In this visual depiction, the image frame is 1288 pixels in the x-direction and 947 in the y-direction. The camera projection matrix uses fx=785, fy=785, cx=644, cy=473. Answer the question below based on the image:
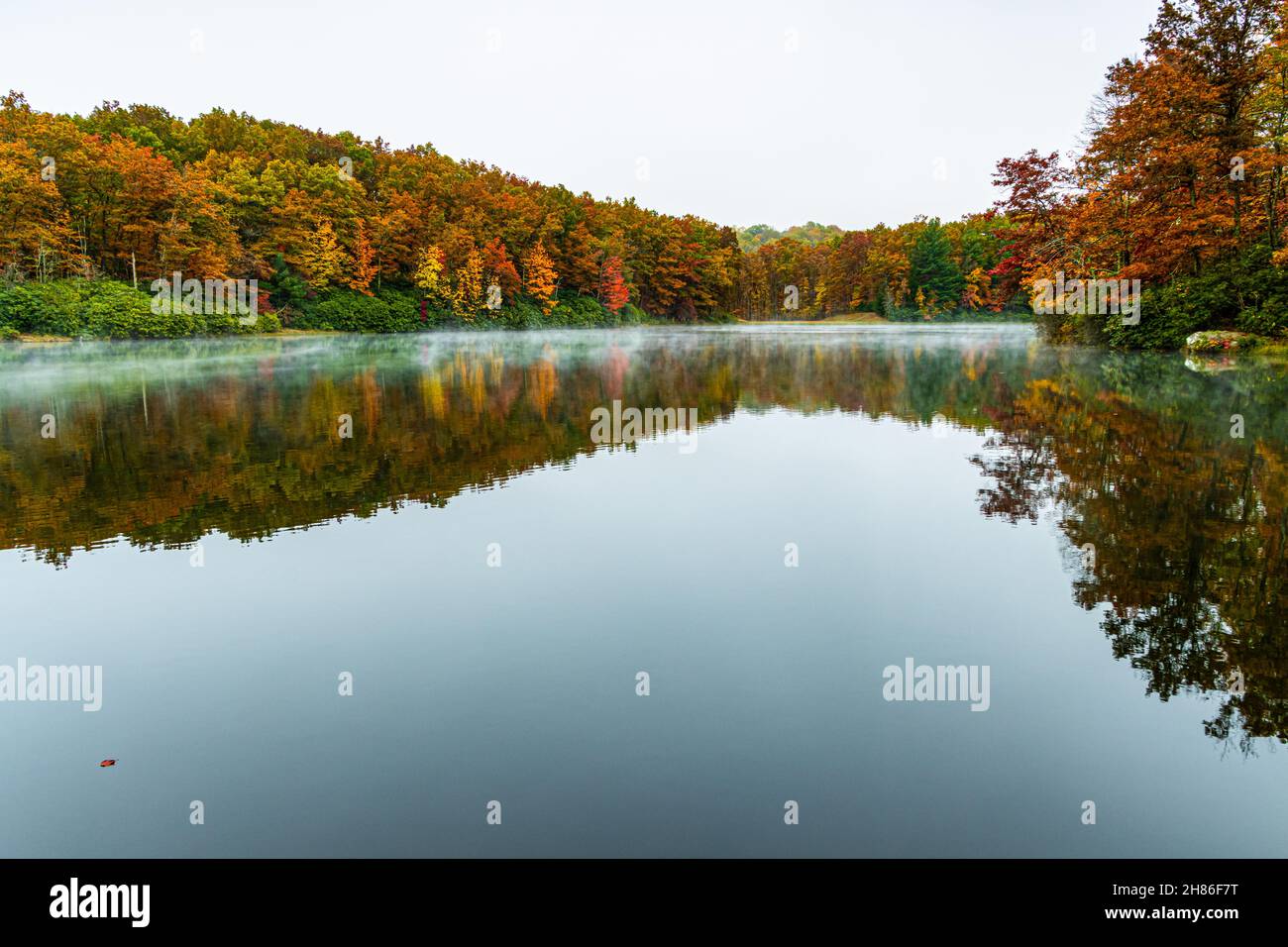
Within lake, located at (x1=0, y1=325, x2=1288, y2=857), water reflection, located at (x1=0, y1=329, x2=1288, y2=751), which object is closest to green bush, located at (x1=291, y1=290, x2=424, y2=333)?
water reflection, located at (x1=0, y1=329, x2=1288, y2=751)

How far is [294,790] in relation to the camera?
12.8ft

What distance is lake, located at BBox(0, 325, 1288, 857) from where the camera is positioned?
3.69 meters

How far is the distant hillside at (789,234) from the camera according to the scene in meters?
158

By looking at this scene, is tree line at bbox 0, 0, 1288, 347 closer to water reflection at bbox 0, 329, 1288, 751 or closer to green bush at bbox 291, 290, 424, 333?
green bush at bbox 291, 290, 424, 333

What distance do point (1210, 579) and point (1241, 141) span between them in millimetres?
28252

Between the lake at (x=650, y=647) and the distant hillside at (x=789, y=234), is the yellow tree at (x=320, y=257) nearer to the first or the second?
the lake at (x=650, y=647)

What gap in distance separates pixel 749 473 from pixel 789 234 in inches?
6458

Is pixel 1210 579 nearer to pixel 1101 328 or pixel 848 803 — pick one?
pixel 848 803

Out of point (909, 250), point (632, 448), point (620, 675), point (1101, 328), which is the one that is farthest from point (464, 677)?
point (909, 250)

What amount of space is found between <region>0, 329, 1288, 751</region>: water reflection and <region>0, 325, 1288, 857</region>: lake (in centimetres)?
7

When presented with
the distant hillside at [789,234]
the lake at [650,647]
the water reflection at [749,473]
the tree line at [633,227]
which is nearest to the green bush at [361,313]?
the tree line at [633,227]

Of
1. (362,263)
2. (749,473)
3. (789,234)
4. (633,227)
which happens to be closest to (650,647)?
(749,473)

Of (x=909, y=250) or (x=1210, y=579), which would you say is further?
(x=909, y=250)
